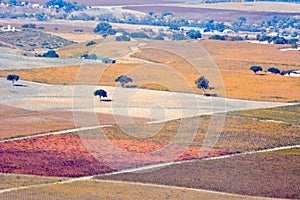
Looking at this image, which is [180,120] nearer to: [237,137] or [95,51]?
[237,137]

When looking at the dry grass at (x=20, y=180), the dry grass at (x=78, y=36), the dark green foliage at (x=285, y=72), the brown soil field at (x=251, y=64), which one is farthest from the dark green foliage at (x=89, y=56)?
the dry grass at (x=20, y=180)

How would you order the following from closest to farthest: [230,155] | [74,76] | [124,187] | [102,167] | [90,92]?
1. [124,187]
2. [102,167]
3. [230,155]
4. [90,92]
5. [74,76]

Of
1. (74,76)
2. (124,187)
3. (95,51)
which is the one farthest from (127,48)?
(124,187)

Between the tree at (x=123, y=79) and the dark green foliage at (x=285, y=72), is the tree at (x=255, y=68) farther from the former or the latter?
the tree at (x=123, y=79)

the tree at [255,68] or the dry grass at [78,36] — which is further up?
the tree at [255,68]

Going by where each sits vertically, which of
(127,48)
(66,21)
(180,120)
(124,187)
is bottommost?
(66,21)

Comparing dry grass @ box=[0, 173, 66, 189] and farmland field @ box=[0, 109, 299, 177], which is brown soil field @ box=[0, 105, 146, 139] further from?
dry grass @ box=[0, 173, 66, 189]
